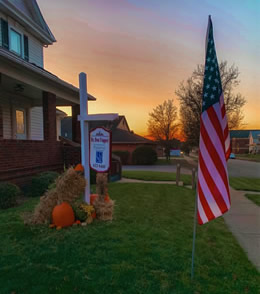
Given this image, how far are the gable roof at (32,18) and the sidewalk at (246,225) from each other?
1107 centimetres

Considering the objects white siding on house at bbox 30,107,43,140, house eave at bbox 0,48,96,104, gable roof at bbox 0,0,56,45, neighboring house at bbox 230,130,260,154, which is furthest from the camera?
neighboring house at bbox 230,130,260,154

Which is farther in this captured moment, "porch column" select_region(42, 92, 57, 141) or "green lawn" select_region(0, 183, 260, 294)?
"porch column" select_region(42, 92, 57, 141)

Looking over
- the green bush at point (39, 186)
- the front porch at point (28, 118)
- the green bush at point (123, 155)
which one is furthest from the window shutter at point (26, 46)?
the green bush at point (123, 155)

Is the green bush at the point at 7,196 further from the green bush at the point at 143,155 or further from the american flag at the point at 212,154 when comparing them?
the green bush at the point at 143,155

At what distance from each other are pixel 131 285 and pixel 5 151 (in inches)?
217

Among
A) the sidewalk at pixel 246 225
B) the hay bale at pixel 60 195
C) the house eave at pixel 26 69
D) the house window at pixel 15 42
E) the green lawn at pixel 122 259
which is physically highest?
the house window at pixel 15 42

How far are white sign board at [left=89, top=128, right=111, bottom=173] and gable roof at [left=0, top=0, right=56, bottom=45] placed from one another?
26.9 ft

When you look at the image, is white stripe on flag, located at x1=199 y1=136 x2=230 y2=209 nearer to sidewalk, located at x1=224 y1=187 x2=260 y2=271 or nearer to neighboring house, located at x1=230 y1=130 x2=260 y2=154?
sidewalk, located at x1=224 y1=187 x2=260 y2=271

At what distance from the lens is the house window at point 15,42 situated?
9.39 meters

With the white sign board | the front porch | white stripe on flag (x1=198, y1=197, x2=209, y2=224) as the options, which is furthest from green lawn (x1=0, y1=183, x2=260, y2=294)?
the front porch

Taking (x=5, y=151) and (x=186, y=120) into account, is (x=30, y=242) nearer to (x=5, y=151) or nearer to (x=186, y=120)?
(x=5, y=151)

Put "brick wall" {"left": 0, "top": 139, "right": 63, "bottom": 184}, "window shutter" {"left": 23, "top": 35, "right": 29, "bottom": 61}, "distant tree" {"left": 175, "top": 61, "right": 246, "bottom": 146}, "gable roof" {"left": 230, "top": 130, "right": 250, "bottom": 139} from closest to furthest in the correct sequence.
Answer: "brick wall" {"left": 0, "top": 139, "right": 63, "bottom": 184}, "window shutter" {"left": 23, "top": 35, "right": 29, "bottom": 61}, "distant tree" {"left": 175, "top": 61, "right": 246, "bottom": 146}, "gable roof" {"left": 230, "top": 130, "right": 250, "bottom": 139}

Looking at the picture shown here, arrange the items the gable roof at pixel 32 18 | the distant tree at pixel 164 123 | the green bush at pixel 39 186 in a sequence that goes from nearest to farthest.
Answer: the green bush at pixel 39 186 → the gable roof at pixel 32 18 → the distant tree at pixel 164 123

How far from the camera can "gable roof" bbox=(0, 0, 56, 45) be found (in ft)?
30.2
